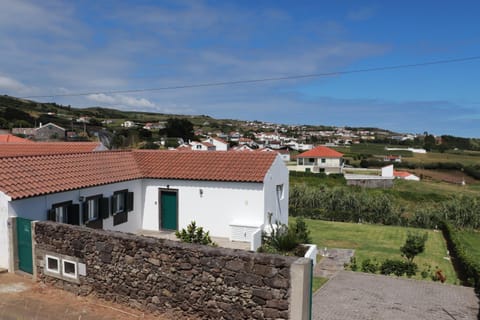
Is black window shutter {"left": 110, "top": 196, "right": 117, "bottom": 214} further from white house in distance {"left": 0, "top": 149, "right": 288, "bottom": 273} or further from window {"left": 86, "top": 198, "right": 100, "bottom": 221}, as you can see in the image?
window {"left": 86, "top": 198, "right": 100, "bottom": 221}

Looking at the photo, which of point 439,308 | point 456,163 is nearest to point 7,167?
point 439,308

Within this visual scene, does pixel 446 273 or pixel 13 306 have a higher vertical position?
pixel 13 306

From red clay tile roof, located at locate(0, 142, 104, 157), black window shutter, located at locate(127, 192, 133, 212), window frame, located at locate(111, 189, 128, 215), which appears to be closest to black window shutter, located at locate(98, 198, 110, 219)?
window frame, located at locate(111, 189, 128, 215)

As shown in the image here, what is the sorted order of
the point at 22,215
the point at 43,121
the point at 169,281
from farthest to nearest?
the point at 43,121, the point at 22,215, the point at 169,281

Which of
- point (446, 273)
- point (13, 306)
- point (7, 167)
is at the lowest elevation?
point (446, 273)

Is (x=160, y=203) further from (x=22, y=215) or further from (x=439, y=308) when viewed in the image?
(x=439, y=308)

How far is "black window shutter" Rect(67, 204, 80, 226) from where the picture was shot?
13.9 metres

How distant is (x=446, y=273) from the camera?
19500 millimetres

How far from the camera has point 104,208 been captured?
1579 cm

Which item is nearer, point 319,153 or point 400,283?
point 400,283

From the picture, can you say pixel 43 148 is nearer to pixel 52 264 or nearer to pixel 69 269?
pixel 52 264

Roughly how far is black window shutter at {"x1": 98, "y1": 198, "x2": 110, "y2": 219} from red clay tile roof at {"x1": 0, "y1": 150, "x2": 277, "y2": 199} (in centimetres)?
74

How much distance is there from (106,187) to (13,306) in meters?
7.75

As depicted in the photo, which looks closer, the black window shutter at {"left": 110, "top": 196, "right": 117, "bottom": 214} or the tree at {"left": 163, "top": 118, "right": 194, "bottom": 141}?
the black window shutter at {"left": 110, "top": 196, "right": 117, "bottom": 214}
